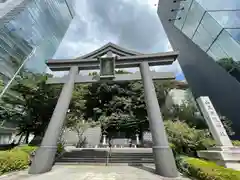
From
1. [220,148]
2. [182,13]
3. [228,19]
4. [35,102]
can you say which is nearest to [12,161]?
[35,102]

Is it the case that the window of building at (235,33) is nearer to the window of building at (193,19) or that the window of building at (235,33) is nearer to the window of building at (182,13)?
the window of building at (193,19)

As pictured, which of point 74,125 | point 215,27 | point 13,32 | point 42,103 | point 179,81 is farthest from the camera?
point 179,81

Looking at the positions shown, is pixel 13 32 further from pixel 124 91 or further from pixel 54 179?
pixel 54 179

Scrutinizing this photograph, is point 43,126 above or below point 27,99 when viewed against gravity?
below

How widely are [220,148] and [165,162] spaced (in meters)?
3.89

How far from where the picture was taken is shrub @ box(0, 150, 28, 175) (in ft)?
21.8

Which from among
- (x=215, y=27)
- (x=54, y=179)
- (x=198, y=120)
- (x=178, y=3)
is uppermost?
(x=178, y=3)

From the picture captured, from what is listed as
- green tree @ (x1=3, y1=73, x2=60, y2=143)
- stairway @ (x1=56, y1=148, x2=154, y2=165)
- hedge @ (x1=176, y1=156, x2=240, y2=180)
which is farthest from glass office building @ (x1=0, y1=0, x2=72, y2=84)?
hedge @ (x1=176, y1=156, x2=240, y2=180)

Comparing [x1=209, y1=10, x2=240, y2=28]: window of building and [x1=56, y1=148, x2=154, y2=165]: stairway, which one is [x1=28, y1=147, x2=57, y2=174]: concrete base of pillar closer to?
[x1=56, y1=148, x2=154, y2=165]: stairway

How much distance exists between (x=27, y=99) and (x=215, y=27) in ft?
58.5

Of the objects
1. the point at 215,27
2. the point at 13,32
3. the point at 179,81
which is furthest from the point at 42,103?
the point at 179,81

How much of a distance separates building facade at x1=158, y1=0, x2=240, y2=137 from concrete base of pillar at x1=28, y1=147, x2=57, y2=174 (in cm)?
1341

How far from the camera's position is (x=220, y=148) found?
27.0 ft

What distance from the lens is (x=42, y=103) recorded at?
15227 mm
